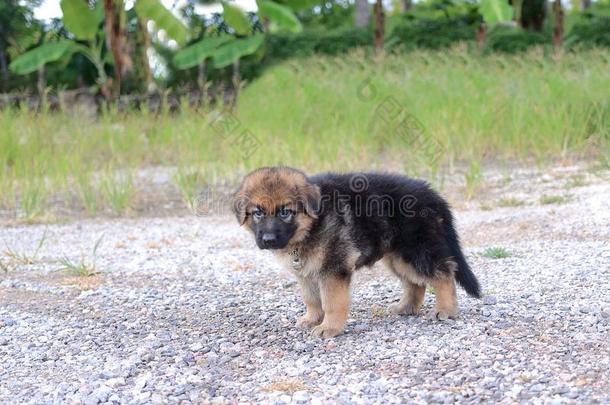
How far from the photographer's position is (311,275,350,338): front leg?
14.6ft

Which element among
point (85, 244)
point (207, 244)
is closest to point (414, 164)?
point (207, 244)

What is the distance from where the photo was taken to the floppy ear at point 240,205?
446cm

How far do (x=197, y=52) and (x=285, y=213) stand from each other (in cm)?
1241

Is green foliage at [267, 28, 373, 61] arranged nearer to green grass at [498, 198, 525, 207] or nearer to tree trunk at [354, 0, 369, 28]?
tree trunk at [354, 0, 369, 28]

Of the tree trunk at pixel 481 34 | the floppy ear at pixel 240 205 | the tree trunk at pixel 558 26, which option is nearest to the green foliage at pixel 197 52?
the tree trunk at pixel 481 34

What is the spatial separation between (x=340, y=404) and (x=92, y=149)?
8691mm

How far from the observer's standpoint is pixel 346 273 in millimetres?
4449

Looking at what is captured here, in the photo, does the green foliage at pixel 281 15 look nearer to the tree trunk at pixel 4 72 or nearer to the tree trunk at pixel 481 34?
the tree trunk at pixel 481 34

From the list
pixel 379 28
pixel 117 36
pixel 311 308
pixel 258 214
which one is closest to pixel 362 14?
pixel 379 28

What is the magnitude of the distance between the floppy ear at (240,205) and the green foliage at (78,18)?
1161 centimetres

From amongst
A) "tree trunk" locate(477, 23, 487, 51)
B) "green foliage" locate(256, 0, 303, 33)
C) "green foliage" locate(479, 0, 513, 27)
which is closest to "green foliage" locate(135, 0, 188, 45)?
"green foliage" locate(256, 0, 303, 33)

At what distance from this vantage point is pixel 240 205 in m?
4.51

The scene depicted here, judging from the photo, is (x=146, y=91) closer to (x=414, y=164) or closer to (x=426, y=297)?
(x=414, y=164)

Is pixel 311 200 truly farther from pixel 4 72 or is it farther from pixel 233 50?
pixel 4 72
